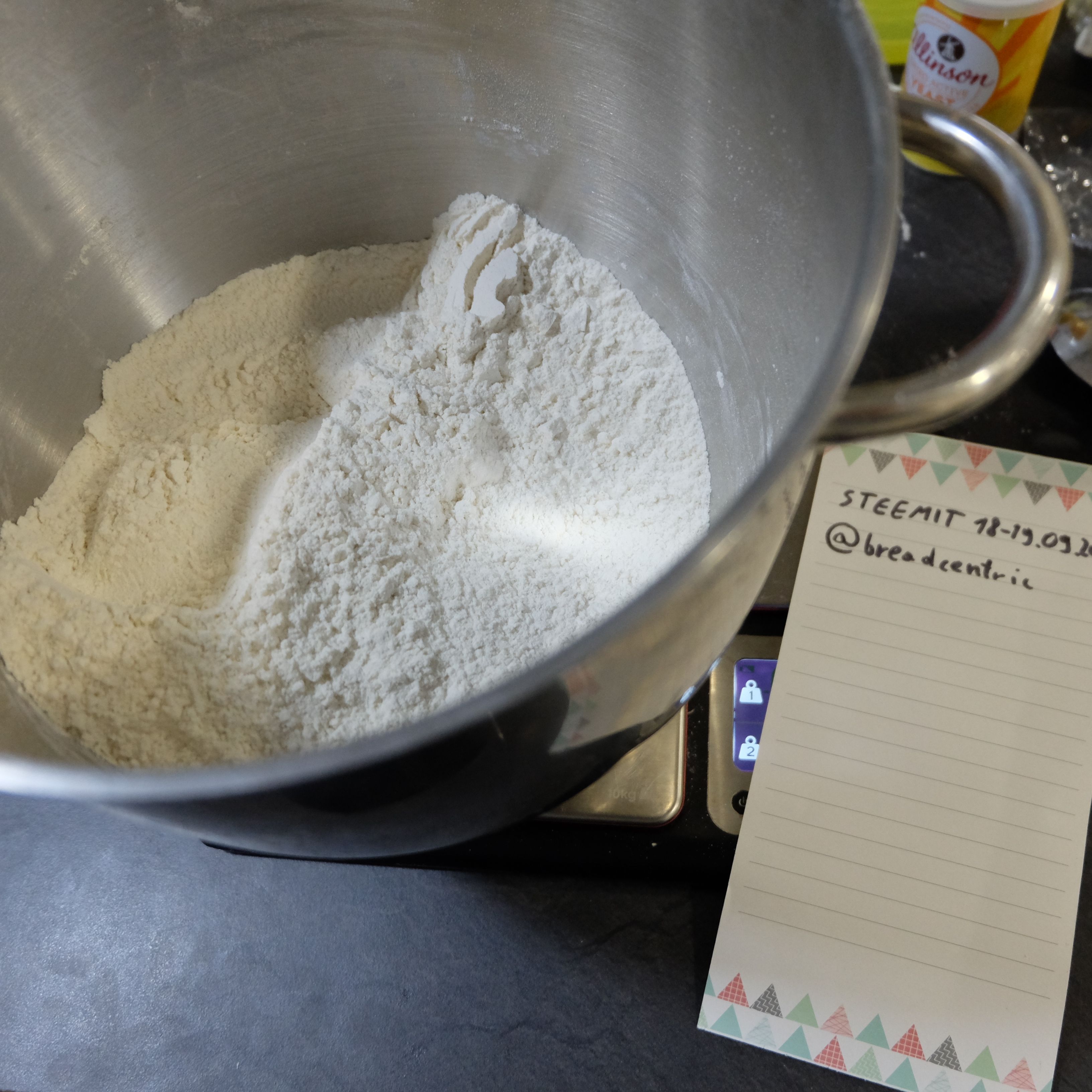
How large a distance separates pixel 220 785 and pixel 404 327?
469 mm

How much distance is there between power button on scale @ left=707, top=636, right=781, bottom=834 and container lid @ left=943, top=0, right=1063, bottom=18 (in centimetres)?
45

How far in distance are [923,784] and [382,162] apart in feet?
1.98

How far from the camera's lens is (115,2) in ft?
2.04

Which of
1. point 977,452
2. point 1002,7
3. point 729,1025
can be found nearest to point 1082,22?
point 1002,7

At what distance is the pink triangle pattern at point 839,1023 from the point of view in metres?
0.47

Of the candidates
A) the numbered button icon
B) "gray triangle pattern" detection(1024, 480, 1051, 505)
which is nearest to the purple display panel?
the numbered button icon

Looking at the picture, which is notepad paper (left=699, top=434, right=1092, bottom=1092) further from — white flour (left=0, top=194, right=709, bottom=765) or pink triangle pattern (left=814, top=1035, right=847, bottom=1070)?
white flour (left=0, top=194, right=709, bottom=765)

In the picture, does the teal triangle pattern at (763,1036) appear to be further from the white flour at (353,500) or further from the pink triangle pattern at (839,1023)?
the white flour at (353,500)

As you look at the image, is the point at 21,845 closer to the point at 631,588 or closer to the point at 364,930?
the point at 364,930

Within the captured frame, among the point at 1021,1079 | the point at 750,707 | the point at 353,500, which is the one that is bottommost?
the point at 1021,1079

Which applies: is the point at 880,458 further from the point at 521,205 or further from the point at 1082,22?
the point at 1082,22

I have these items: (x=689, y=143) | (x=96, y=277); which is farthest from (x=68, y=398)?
(x=689, y=143)

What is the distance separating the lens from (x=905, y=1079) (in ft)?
1.50

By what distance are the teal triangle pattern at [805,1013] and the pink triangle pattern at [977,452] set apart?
0.36m
